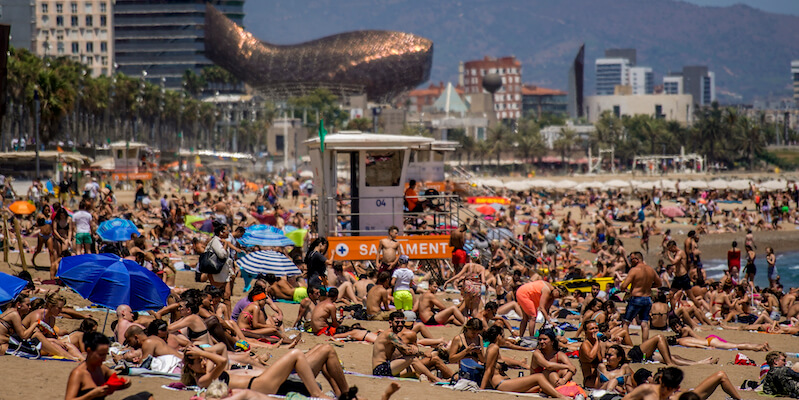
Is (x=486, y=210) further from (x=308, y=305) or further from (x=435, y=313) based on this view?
(x=308, y=305)

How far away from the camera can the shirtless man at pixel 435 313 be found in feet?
37.8

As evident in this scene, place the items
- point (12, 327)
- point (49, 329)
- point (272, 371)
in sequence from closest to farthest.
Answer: point (272, 371) → point (12, 327) → point (49, 329)

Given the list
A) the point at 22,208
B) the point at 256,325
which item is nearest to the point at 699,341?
the point at 256,325

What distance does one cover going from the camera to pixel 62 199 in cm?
2330

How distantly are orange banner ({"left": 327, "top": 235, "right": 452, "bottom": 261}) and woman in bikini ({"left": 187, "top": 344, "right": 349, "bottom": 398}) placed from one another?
22.1ft

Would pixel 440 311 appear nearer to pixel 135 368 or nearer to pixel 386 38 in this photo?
pixel 135 368

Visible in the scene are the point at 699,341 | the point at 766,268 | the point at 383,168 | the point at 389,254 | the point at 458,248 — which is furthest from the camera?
the point at 766,268

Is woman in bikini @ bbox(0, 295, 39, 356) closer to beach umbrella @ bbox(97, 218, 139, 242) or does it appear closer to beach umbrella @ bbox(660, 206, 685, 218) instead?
beach umbrella @ bbox(97, 218, 139, 242)

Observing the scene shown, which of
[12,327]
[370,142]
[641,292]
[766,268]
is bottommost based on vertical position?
[766,268]

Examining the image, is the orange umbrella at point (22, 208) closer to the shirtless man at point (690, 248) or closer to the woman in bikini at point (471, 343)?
the woman in bikini at point (471, 343)

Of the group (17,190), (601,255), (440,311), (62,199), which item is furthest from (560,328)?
(17,190)

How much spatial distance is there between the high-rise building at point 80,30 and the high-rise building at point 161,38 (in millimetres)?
9396

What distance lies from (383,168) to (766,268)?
1790 cm

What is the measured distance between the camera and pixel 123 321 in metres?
9.32
